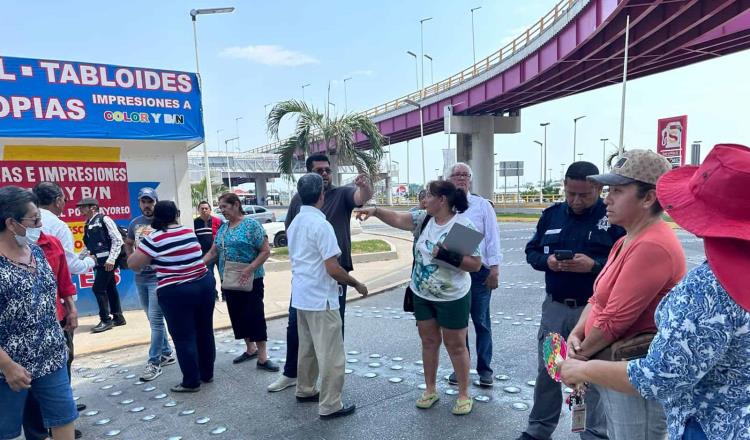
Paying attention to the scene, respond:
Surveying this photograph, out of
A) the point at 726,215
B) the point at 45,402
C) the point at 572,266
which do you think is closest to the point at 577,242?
the point at 572,266

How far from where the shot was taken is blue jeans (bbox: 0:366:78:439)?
2318mm

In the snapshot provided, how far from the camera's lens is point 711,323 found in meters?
1.09

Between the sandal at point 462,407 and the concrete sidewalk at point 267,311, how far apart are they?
11.4ft

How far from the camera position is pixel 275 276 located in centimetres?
917

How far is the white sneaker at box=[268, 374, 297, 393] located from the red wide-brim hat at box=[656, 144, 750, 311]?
3.44 meters

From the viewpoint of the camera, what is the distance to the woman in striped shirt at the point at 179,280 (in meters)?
3.67

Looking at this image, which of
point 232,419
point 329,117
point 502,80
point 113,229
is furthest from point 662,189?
point 502,80

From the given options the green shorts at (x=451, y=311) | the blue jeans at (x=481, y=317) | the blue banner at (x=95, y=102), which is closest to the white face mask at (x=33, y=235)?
the green shorts at (x=451, y=311)

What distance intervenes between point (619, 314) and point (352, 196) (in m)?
2.43

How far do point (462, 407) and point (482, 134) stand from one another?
26754 mm

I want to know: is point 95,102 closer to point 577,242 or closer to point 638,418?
point 577,242

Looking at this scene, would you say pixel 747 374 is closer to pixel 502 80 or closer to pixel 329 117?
pixel 329 117

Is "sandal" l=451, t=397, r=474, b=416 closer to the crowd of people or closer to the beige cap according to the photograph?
the crowd of people

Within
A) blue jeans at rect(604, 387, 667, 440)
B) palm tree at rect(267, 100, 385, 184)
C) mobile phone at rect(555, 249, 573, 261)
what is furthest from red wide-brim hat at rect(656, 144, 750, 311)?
palm tree at rect(267, 100, 385, 184)
